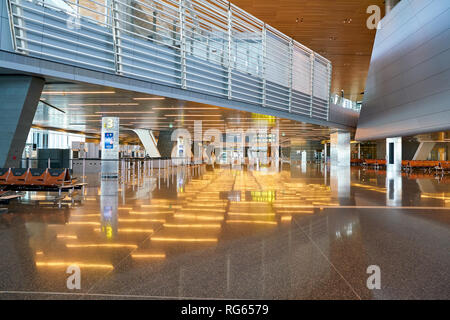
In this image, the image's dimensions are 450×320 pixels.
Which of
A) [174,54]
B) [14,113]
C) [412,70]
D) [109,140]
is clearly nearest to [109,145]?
[109,140]

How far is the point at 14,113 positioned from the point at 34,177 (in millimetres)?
2344

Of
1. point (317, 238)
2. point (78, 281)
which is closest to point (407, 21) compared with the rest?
point (317, 238)

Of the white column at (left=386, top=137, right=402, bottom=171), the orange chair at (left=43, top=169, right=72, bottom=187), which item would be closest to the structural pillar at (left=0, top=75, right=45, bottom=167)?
the orange chair at (left=43, top=169, right=72, bottom=187)

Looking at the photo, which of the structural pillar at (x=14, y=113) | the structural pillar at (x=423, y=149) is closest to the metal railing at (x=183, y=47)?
the structural pillar at (x=14, y=113)

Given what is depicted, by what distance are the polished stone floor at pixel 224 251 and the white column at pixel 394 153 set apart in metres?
24.3

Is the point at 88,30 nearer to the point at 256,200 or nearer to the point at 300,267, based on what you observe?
the point at 256,200

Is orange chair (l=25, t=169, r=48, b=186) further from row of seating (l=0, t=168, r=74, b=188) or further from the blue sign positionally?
the blue sign

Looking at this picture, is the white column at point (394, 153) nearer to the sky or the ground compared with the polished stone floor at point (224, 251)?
nearer to the sky

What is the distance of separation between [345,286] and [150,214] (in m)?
5.28

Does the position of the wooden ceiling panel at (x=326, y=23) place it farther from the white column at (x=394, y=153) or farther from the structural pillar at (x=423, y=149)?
the structural pillar at (x=423, y=149)

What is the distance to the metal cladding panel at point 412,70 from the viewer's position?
59.3 feet

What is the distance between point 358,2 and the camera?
17.3m
